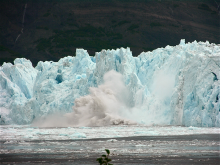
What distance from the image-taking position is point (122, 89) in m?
37.3

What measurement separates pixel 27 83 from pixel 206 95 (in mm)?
22294

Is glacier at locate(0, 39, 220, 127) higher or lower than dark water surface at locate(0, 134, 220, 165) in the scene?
higher

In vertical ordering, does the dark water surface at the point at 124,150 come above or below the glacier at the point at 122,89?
below

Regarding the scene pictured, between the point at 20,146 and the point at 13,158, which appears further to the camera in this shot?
the point at 20,146

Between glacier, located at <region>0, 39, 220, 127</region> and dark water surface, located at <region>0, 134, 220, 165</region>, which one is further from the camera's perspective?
glacier, located at <region>0, 39, 220, 127</region>

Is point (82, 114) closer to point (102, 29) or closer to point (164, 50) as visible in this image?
point (164, 50)

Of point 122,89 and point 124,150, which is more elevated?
point 122,89

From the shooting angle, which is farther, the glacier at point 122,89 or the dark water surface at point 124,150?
the glacier at point 122,89

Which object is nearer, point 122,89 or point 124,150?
point 124,150

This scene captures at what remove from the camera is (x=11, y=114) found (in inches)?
1628

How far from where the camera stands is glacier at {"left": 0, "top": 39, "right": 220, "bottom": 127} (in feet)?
93.8

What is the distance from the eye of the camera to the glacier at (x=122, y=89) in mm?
28578

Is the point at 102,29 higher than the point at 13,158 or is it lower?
higher

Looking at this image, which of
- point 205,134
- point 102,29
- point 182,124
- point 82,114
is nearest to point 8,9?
point 102,29
